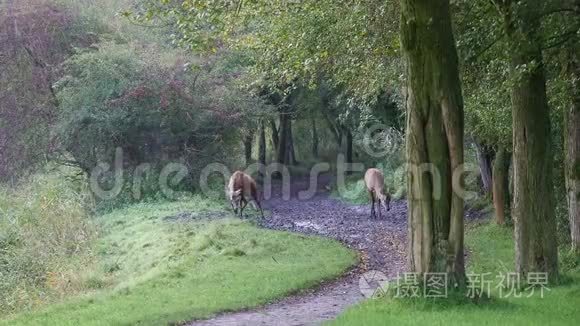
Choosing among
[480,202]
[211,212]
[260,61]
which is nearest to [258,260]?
[260,61]

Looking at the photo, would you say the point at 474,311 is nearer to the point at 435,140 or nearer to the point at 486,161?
the point at 435,140

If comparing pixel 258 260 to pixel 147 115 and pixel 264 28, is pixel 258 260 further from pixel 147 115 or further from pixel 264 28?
pixel 147 115

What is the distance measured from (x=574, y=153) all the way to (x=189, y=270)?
8635mm

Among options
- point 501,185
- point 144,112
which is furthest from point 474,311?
point 144,112

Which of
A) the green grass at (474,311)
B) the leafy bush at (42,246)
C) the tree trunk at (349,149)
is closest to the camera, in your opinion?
the green grass at (474,311)

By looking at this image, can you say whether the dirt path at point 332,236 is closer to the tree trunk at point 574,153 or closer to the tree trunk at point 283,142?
the tree trunk at point 574,153

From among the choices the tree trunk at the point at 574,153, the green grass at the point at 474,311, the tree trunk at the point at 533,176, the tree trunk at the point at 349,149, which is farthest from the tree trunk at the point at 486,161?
the tree trunk at the point at 349,149

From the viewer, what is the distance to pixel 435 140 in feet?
33.7

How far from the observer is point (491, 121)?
17.7 meters

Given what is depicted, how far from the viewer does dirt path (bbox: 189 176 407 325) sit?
12.0 metres

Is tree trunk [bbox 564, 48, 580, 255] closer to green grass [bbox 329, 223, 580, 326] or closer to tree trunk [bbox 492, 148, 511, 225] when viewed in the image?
green grass [bbox 329, 223, 580, 326]

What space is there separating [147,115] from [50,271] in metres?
15.0

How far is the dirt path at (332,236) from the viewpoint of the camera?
39.3 feet

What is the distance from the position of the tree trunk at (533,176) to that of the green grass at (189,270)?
4582 mm
